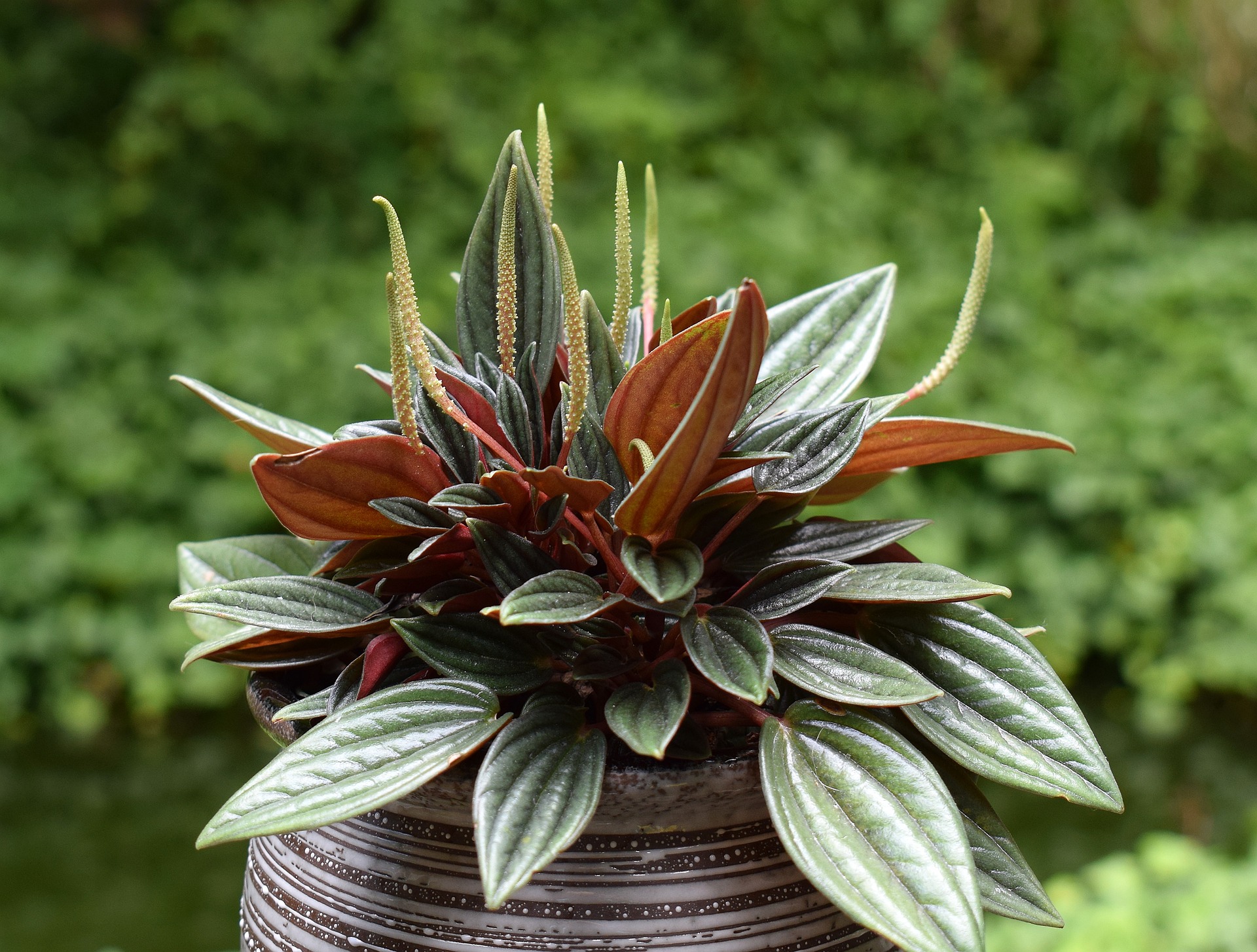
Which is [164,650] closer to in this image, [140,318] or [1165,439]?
[140,318]

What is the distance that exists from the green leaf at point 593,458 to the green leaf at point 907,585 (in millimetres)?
135

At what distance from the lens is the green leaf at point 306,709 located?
586 millimetres

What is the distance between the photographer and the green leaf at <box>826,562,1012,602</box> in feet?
1.89

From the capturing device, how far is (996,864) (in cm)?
59

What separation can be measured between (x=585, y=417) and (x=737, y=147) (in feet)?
11.9

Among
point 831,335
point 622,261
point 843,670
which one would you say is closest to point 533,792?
point 843,670

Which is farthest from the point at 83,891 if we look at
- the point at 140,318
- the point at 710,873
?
the point at 710,873

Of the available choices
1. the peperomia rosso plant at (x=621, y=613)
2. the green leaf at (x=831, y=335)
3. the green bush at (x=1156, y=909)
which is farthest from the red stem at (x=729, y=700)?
the green bush at (x=1156, y=909)

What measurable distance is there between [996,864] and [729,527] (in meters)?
0.23

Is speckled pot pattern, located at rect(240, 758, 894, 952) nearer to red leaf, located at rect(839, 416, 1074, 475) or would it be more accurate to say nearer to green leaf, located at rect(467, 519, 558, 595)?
green leaf, located at rect(467, 519, 558, 595)

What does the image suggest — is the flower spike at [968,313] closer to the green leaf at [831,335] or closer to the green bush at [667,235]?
the green leaf at [831,335]

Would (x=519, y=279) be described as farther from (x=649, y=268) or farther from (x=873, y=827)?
(x=873, y=827)

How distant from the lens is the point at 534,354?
71 centimetres

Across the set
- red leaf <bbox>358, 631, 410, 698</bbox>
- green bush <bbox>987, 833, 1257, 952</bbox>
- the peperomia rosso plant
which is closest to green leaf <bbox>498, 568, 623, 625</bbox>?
the peperomia rosso plant
